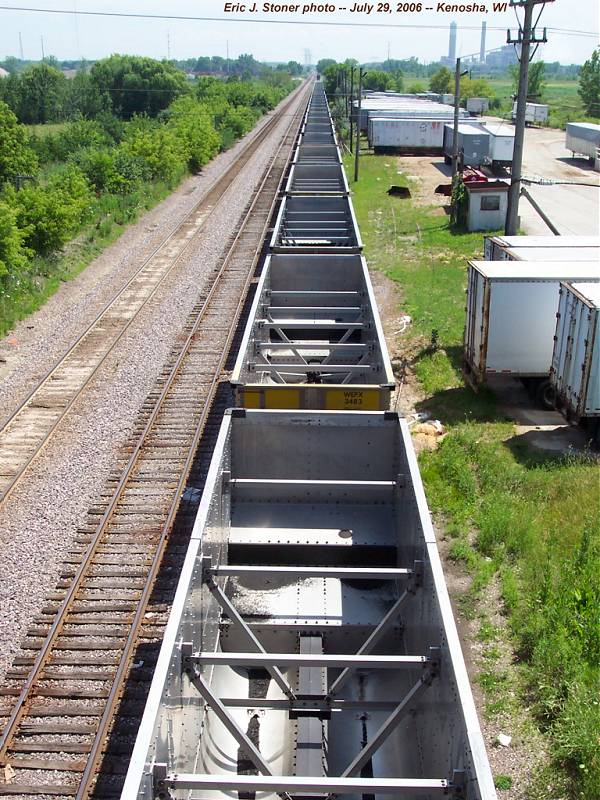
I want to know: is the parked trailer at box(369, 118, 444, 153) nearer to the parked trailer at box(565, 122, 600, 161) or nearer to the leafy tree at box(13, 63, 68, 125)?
the parked trailer at box(565, 122, 600, 161)

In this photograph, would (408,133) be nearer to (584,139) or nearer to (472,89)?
(584,139)

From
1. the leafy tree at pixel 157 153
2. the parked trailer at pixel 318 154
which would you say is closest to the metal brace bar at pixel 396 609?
the parked trailer at pixel 318 154

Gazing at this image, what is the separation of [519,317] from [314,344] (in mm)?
5523

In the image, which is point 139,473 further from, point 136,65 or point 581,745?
point 136,65

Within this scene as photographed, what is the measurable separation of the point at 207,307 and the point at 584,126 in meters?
39.8

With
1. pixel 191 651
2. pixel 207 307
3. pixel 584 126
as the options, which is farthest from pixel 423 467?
pixel 584 126

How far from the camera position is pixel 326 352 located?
12234 mm

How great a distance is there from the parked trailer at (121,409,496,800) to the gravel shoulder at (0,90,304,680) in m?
2.94

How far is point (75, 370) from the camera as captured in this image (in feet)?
52.7

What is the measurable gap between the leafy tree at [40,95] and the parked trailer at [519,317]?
88.4 m

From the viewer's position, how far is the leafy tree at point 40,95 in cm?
9244

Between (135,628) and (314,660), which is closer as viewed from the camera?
(314,660)

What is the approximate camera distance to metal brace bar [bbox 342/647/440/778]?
5.30m

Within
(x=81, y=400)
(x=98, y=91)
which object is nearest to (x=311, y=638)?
(x=81, y=400)
